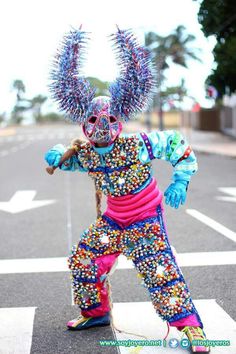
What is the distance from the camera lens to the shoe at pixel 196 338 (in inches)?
161

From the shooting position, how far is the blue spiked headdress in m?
4.37

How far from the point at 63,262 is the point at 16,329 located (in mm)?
2097

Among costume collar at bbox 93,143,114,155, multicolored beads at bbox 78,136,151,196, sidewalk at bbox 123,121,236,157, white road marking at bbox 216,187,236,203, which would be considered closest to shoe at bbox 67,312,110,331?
multicolored beads at bbox 78,136,151,196

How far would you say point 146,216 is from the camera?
14.3 feet

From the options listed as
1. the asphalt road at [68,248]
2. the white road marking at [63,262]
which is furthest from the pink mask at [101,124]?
the white road marking at [63,262]

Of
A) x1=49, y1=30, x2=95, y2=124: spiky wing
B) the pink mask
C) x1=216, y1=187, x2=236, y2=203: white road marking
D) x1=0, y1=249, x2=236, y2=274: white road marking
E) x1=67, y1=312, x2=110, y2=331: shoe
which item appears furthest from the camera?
x1=216, y1=187, x2=236, y2=203: white road marking

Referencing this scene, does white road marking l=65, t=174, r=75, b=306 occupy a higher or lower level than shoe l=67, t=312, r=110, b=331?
lower

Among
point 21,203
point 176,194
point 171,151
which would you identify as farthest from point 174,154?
point 21,203

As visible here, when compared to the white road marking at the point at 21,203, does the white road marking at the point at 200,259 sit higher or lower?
higher

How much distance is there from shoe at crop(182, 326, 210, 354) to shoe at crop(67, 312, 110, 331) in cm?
67

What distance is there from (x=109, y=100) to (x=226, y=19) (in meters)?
Answer: 22.4

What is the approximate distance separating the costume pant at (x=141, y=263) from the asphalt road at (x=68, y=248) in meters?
0.40

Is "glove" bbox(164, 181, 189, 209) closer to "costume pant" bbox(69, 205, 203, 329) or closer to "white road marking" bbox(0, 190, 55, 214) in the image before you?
"costume pant" bbox(69, 205, 203, 329)

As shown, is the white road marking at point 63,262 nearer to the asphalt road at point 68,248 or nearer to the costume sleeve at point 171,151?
the asphalt road at point 68,248
